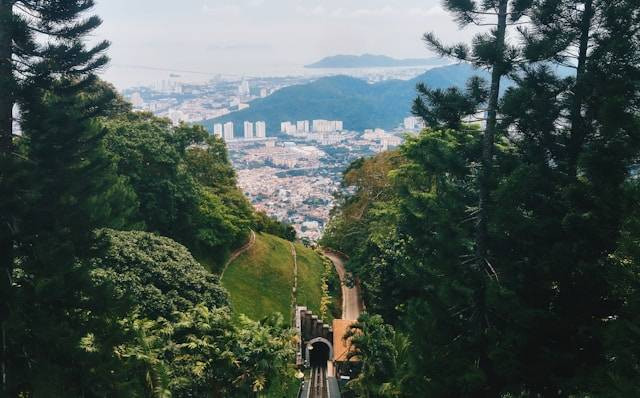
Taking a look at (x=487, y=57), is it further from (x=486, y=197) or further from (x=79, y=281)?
(x=79, y=281)

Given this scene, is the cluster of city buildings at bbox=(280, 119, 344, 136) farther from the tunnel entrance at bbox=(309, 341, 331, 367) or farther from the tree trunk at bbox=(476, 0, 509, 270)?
the tree trunk at bbox=(476, 0, 509, 270)

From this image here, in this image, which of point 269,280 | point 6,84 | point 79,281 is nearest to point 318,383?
point 269,280

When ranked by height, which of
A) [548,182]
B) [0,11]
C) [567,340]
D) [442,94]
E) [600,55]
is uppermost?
[0,11]

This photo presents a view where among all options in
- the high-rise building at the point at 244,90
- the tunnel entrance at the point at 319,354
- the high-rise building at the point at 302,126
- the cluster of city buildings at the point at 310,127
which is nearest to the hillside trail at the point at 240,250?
the tunnel entrance at the point at 319,354

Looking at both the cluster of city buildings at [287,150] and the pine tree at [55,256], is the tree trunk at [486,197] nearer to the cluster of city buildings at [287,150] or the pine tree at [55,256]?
the pine tree at [55,256]

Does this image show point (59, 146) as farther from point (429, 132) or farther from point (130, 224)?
point (429, 132)

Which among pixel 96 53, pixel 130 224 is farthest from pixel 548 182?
pixel 130 224

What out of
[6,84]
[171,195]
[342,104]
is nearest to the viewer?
[6,84]
